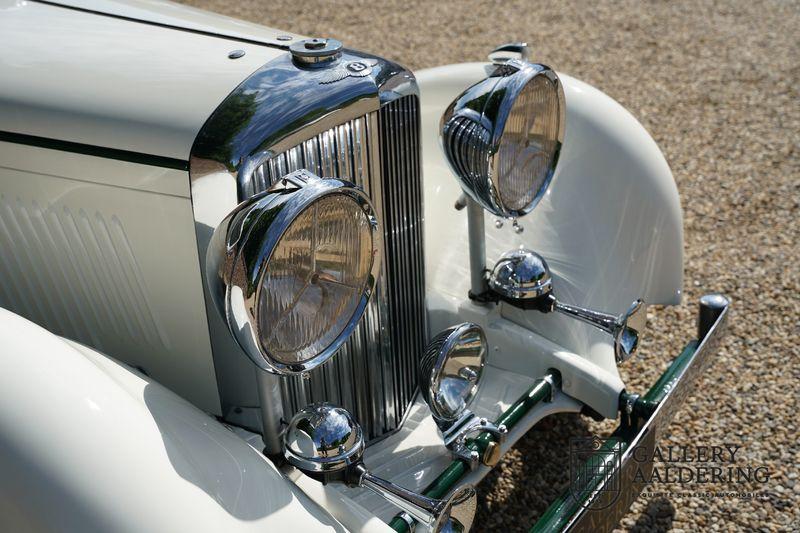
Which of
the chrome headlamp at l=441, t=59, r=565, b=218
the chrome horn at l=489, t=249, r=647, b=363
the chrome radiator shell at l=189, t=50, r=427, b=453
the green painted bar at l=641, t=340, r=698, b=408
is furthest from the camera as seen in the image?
the chrome horn at l=489, t=249, r=647, b=363

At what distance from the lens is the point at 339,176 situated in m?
1.81

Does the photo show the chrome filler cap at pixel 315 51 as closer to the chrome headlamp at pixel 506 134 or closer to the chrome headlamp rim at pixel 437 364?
the chrome headlamp at pixel 506 134

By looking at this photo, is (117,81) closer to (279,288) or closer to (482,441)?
(279,288)

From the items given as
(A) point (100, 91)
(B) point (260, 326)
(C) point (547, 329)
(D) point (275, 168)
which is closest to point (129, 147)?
(A) point (100, 91)

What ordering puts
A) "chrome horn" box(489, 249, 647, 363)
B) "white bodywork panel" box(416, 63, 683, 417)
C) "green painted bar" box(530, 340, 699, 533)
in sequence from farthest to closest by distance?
"white bodywork panel" box(416, 63, 683, 417)
"chrome horn" box(489, 249, 647, 363)
"green painted bar" box(530, 340, 699, 533)

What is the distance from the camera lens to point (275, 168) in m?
1.65

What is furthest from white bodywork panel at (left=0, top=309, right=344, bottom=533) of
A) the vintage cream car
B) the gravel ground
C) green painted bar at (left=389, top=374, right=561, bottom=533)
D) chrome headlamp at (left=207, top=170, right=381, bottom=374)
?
the gravel ground

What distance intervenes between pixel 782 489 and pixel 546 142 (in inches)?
50.7

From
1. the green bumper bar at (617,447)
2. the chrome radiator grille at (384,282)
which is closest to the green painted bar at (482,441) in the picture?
the green bumper bar at (617,447)

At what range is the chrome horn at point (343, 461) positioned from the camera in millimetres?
1608

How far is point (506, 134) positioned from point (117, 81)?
86 cm

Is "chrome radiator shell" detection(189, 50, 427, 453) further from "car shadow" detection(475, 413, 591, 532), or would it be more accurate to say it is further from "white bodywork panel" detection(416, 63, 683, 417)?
"car shadow" detection(475, 413, 591, 532)

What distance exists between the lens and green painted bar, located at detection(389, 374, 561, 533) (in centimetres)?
180

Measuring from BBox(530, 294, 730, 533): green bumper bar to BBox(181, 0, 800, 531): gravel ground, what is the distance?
0.49 metres
